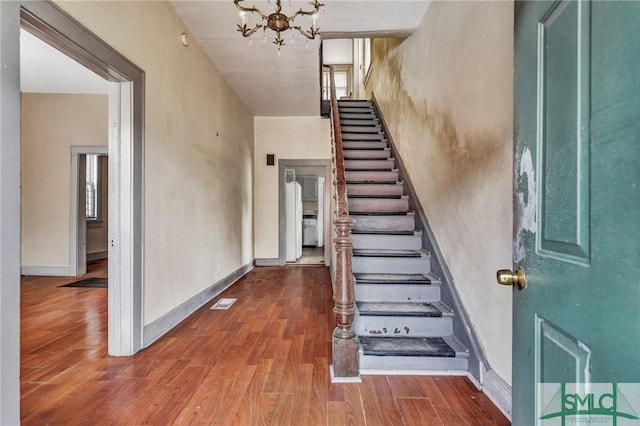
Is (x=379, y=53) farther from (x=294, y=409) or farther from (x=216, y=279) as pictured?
(x=294, y=409)

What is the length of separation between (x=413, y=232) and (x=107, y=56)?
2.88m

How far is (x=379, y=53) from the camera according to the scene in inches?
217

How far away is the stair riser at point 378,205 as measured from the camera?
3605 mm

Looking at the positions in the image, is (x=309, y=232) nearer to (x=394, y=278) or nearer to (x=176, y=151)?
(x=176, y=151)

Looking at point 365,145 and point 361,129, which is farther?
point 361,129

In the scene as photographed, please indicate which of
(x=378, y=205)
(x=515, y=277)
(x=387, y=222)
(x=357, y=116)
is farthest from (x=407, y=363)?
(x=357, y=116)

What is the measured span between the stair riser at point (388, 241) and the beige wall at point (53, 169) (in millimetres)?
4613

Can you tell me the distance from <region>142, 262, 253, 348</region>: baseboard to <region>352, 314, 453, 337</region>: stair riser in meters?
1.63

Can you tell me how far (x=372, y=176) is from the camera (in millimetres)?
4039

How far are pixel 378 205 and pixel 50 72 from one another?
4419mm

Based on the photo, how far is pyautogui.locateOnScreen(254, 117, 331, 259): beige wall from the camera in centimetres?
613

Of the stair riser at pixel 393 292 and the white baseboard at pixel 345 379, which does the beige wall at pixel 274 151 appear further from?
the white baseboard at pixel 345 379

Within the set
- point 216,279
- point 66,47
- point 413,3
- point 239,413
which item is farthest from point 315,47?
point 239,413

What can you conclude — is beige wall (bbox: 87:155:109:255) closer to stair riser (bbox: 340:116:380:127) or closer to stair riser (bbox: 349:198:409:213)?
stair riser (bbox: 340:116:380:127)
